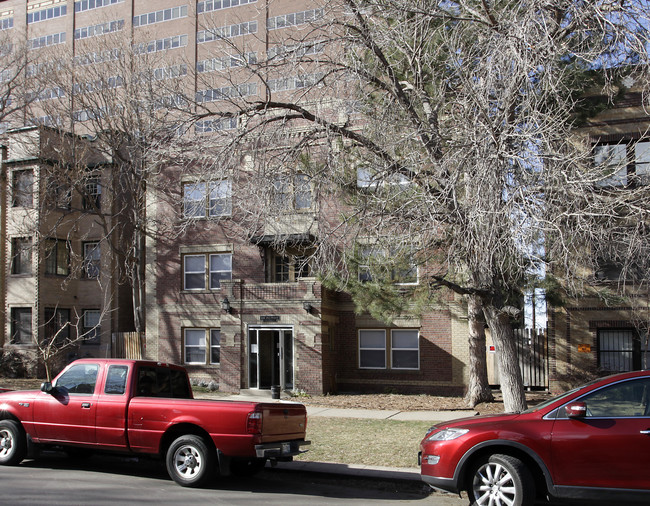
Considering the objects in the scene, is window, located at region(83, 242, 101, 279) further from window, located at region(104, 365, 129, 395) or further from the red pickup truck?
window, located at region(104, 365, 129, 395)

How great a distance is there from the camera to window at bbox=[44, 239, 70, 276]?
2980 centimetres

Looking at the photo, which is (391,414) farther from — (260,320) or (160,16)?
(160,16)

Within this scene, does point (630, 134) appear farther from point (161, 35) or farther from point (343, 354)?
point (161, 35)

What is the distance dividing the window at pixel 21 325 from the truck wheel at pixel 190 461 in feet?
76.2

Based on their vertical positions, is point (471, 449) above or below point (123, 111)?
below

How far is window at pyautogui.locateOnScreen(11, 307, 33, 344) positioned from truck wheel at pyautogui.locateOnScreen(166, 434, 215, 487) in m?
23.2

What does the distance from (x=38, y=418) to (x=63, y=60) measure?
2432cm

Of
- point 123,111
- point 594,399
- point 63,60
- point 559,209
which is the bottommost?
point 594,399

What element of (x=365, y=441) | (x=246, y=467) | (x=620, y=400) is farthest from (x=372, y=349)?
(x=620, y=400)

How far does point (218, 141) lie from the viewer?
38.9 feet

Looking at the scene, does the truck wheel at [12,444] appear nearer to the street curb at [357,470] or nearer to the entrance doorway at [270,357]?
the street curb at [357,470]

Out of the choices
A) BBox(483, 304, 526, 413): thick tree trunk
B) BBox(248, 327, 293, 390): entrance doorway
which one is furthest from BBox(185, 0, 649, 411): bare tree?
BBox(248, 327, 293, 390): entrance doorway

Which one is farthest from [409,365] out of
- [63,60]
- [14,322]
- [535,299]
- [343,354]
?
[63,60]

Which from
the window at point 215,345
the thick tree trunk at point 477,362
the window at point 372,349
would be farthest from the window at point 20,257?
the thick tree trunk at point 477,362
